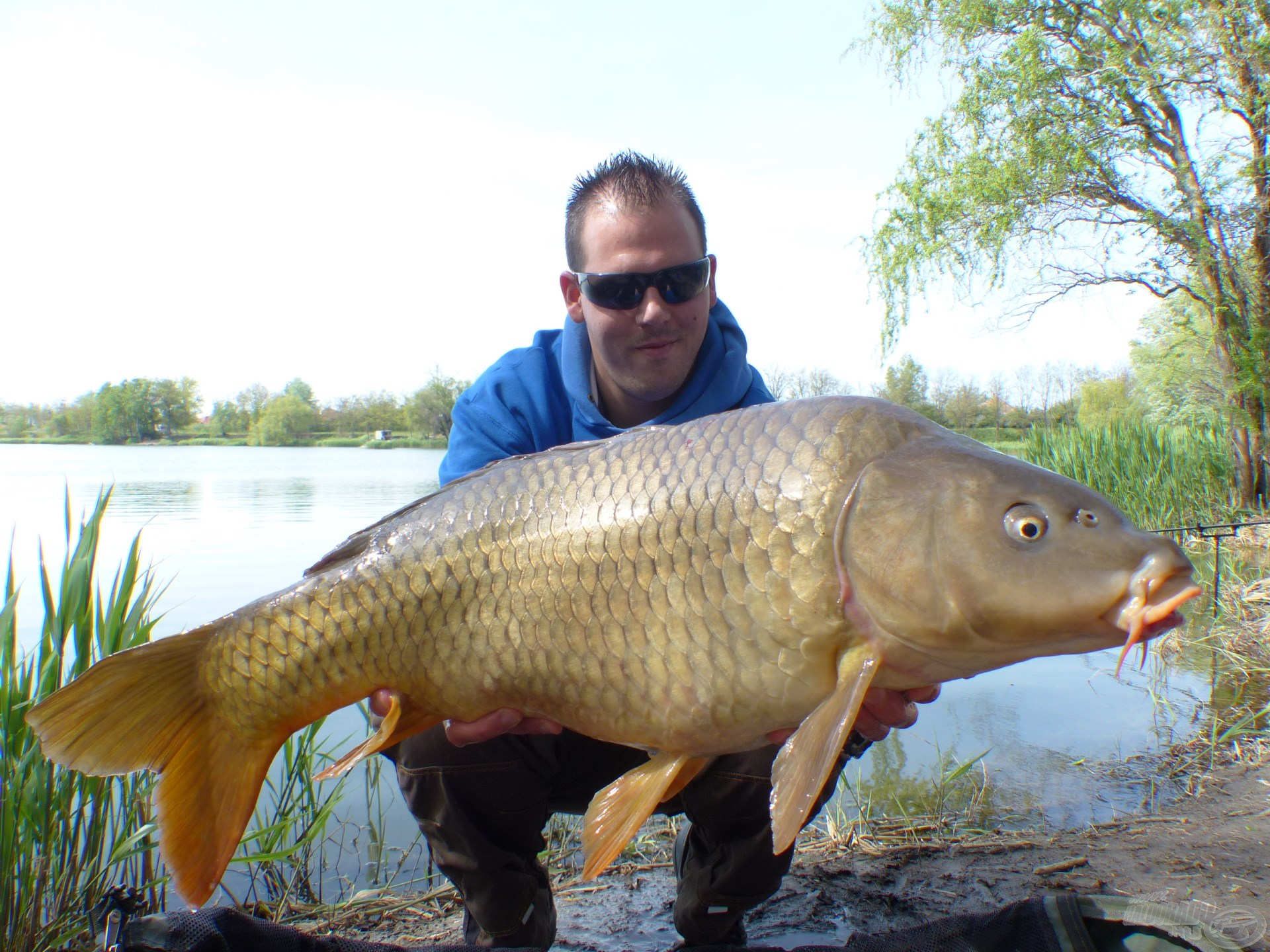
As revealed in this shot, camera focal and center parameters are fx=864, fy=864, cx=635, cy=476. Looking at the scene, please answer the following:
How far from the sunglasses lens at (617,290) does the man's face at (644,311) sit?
1cm

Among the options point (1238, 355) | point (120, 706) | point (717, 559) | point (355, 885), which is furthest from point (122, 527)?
point (1238, 355)

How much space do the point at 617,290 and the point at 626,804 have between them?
3.37 feet

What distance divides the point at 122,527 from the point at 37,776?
24.8 feet

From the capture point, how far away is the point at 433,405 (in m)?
27.2

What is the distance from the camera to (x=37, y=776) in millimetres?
1599

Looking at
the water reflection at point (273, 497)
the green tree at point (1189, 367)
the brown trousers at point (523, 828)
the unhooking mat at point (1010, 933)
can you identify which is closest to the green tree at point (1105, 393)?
the green tree at point (1189, 367)

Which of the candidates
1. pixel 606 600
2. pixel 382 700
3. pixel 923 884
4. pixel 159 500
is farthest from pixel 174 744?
pixel 159 500

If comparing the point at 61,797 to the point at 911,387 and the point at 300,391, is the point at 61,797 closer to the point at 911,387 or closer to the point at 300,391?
the point at 911,387

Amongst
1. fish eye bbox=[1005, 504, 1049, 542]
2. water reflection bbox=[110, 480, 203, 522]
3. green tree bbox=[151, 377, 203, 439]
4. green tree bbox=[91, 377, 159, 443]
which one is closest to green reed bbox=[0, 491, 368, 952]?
fish eye bbox=[1005, 504, 1049, 542]

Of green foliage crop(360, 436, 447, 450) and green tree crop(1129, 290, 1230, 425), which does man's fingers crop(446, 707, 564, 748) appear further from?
green foliage crop(360, 436, 447, 450)

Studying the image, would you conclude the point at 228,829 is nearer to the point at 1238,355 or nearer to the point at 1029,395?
the point at 1238,355

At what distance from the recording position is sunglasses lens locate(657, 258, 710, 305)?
5.84 feet

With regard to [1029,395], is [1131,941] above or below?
below

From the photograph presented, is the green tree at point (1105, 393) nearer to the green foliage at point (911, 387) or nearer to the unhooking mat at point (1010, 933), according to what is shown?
the green foliage at point (911, 387)
